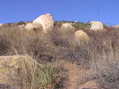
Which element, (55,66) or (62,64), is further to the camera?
(62,64)

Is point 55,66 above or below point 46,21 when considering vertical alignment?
below

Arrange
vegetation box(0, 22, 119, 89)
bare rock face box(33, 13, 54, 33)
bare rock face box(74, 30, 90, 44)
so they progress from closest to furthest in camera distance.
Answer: vegetation box(0, 22, 119, 89) < bare rock face box(74, 30, 90, 44) < bare rock face box(33, 13, 54, 33)

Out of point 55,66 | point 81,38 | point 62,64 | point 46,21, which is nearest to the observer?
point 55,66

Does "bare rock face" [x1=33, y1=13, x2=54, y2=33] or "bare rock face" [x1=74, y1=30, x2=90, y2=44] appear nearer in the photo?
"bare rock face" [x1=74, y1=30, x2=90, y2=44]

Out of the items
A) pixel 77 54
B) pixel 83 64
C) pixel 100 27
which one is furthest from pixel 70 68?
pixel 100 27

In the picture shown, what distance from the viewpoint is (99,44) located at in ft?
46.7

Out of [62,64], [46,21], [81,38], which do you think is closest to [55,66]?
[62,64]

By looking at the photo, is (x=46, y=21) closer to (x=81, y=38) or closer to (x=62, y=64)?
(x=81, y=38)

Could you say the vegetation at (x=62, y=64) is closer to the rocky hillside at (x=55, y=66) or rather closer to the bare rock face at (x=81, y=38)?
the rocky hillside at (x=55, y=66)

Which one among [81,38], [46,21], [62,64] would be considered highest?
[46,21]

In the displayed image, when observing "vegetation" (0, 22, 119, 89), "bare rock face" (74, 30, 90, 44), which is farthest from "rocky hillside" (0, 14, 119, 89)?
"bare rock face" (74, 30, 90, 44)

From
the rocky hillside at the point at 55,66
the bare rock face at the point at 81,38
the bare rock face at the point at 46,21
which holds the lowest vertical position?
the rocky hillside at the point at 55,66

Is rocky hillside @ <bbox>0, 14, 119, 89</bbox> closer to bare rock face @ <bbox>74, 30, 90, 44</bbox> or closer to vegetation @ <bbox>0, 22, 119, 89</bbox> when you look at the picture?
vegetation @ <bbox>0, 22, 119, 89</bbox>

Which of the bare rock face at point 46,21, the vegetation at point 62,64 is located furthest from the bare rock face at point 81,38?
the bare rock face at point 46,21
